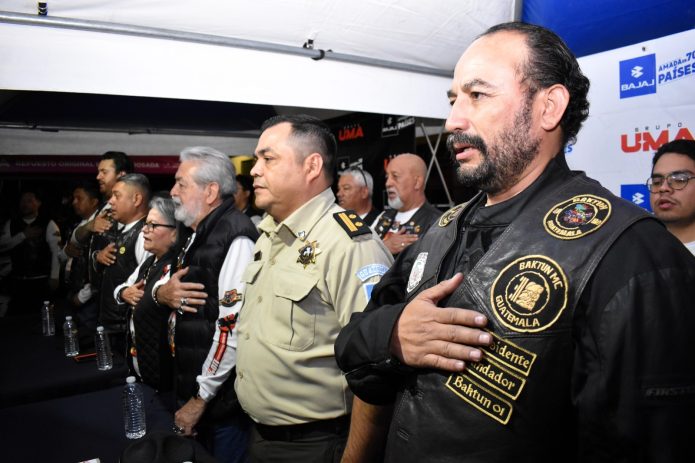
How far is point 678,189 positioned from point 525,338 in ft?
6.29

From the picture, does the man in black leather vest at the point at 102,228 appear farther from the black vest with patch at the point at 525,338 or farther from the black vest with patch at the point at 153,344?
the black vest with patch at the point at 525,338

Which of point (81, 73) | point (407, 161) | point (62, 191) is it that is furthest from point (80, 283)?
point (62, 191)

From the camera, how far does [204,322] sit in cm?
257

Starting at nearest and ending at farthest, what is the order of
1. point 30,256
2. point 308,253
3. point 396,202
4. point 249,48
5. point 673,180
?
1. point 308,253
2. point 673,180
3. point 249,48
4. point 396,202
5. point 30,256

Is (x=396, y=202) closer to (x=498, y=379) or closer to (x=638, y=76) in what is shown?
(x=638, y=76)

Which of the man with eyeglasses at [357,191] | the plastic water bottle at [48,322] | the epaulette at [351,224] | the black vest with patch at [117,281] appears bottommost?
the plastic water bottle at [48,322]

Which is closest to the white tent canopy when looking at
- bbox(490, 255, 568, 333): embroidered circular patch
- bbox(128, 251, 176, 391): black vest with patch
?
bbox(128, 251, 176, 391): black vest with patch

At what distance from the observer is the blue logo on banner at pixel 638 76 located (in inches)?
96.4

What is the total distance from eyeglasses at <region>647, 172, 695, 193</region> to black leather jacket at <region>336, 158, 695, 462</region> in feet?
5.20

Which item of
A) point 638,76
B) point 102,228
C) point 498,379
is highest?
point 638,76

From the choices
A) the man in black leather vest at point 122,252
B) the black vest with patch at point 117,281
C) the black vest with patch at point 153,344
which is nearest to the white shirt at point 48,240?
the man in black leather vest at point 122,252

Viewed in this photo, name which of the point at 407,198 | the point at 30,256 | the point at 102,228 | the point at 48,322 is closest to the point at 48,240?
the point at 30,256

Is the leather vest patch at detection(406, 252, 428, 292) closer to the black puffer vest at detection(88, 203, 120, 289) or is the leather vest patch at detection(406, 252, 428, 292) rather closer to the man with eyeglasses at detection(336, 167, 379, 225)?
the black puffer vest at detection(88, 203, 120, 289)

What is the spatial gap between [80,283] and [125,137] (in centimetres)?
178
